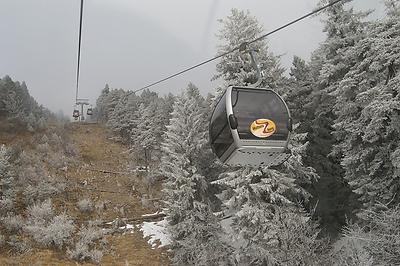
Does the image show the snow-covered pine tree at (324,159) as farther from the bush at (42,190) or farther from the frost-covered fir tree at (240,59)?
the bush at (42,190)

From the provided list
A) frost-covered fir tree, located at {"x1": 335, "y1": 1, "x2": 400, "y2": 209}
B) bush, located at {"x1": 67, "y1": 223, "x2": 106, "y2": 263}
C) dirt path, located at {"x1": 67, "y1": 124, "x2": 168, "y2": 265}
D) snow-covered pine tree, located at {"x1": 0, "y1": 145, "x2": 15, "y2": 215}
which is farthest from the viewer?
snow-covered pine tree, located at {"x1": 0, "y1": 145, "x2": 15, "y2": 215}

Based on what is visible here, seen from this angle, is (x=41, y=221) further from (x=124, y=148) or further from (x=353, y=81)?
(x=124, y=148)

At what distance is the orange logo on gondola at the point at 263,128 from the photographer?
5.83 metres

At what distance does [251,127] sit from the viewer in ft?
19.1

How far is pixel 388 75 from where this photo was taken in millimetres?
17109

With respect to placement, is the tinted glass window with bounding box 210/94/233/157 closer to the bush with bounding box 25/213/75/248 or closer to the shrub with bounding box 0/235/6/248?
the bush with bounding box 25/213/75/248

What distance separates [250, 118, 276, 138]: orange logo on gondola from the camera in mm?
5828

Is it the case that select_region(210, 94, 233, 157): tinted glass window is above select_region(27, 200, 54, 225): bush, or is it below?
above

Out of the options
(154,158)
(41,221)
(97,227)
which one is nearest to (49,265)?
(41,221)

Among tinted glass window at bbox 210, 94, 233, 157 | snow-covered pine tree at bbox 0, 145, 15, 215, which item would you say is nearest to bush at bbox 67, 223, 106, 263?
snow-covered pine tree at bbox 0, 145, 15, 215

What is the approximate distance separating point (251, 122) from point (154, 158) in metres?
40.7

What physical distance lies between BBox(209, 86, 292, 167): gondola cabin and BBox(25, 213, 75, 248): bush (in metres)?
22.2

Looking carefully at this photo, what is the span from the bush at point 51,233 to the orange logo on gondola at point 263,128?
22890 mm

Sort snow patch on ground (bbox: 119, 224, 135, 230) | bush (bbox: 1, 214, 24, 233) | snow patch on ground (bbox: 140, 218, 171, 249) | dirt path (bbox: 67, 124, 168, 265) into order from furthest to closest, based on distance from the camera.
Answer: snow patch on ground (bbox: 119, 224, 135, 230) < snow patch on ground (bbox: 140, 218, 171, 249) < bush (bbox: 1, 214, 24, 233) < dirt path (bbox: 67, 124, 168, 265)
